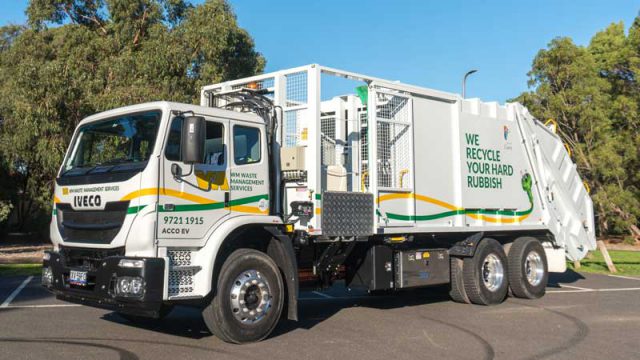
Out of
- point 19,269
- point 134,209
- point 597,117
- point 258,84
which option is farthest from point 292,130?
point 597,117

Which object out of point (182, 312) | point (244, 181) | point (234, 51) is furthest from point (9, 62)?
point (244, 181)

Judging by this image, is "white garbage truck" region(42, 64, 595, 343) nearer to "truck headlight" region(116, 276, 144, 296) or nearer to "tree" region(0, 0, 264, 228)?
"truck headlight" region(116, 276, 144, 296)

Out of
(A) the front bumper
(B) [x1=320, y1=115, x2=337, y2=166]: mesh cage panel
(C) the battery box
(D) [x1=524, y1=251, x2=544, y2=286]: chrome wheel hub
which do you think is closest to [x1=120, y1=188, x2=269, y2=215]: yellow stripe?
(A) the front bumper

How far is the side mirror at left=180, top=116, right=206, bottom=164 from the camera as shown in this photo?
6.65 m

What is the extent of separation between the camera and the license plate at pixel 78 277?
6.84m

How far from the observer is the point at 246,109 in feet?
28.6

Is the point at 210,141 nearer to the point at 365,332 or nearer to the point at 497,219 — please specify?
the point at 365,332

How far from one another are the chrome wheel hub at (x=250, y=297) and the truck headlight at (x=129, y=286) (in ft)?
3.77

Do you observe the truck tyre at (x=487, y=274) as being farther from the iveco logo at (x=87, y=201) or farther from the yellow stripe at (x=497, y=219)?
the iveco logo at (x=87, y=201)

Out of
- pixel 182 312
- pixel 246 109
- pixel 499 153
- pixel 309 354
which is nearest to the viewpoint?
pixel 309 354

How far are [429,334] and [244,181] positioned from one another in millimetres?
3120

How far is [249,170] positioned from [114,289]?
2.19 m

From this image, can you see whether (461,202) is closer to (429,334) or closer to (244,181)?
(429,334)

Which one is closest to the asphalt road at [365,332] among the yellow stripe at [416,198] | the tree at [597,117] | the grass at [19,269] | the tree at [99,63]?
the yellow stripe at [416,198]
